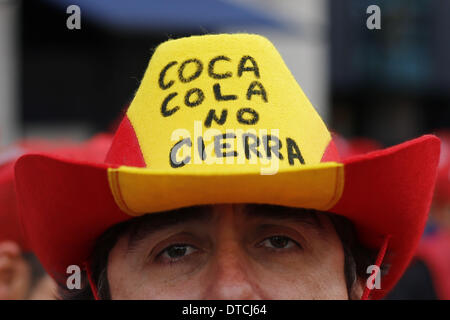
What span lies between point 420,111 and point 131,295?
2307cm

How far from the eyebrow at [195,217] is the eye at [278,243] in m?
0.05

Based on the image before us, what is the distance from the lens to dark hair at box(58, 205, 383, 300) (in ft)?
5.84

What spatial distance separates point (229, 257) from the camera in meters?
1.64

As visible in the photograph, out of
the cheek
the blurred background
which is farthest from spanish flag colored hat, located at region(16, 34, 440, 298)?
the blurred background

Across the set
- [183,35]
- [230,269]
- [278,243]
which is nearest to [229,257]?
[230,269]

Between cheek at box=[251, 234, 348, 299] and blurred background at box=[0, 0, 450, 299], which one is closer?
cheek at box=[251, 234, 348, 299]

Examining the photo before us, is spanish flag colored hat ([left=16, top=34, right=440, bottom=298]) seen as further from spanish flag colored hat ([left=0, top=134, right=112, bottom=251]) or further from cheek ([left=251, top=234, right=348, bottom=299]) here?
spanish flag colored hat ([left=0, top=134, right=112, bottom=251])

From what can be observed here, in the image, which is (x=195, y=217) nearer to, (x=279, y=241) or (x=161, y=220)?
(x=161, y=220)

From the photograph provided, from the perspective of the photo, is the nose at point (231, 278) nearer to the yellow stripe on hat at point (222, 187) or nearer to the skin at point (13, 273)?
the yellow stripe on hat at point (222, 187)

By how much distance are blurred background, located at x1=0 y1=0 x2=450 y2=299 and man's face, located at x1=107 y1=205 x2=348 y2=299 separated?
0.62m

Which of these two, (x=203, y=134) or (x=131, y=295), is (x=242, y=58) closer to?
(x=203, y=134)

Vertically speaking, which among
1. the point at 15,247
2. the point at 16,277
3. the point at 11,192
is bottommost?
the point at 16,277

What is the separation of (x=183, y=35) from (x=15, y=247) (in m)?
1.12

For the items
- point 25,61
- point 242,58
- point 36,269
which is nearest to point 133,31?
point 25,61
